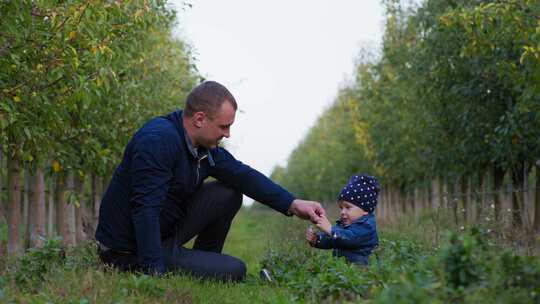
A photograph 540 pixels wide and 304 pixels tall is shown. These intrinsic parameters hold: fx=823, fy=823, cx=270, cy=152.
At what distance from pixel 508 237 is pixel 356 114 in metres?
25.7

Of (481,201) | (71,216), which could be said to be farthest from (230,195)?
(481,201)

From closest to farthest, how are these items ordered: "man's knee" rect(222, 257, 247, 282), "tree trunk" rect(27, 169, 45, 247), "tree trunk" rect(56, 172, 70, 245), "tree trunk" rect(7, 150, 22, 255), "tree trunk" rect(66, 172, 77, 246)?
"man's knee" rect(222, 257, 247, 282) → "tree trunk" rect(7, 150, 22, 255) → "tree trunk" rect(27, 169, 45, 247) → "tree trunk" rect(56, 172, 70, 245) → "tree trunk" rect(66, 172, 77, 246)

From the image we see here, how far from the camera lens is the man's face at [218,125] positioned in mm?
7094

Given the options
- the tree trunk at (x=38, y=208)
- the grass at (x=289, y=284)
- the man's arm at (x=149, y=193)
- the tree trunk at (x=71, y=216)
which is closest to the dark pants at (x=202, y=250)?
the grass at (x=289, y=284)

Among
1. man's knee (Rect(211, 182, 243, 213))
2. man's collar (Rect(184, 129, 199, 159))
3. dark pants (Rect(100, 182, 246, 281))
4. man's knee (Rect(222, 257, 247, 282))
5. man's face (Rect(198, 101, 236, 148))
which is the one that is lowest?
man's knee (Rect(222, 257, 247, 282))

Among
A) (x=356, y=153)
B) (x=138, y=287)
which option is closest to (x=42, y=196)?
(x=138, y=287)

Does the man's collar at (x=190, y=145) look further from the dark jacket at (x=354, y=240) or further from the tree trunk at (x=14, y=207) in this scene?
the tree trunk at (x=14, y=207)

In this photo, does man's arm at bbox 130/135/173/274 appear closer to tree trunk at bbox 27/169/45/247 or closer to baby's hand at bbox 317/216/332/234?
baby's hand at bbox 317/216/332/234

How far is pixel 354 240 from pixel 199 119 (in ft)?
6.44

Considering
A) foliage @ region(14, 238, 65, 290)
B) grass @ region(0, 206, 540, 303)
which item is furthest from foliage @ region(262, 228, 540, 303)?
foliage @ region(14, 238, 65, 290)

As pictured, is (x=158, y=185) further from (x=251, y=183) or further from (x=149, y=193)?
(x=251, y=183)

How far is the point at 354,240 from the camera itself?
791 centimetres

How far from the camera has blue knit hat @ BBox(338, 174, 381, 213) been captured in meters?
8.10

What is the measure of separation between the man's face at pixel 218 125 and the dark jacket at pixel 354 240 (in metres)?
1.44
